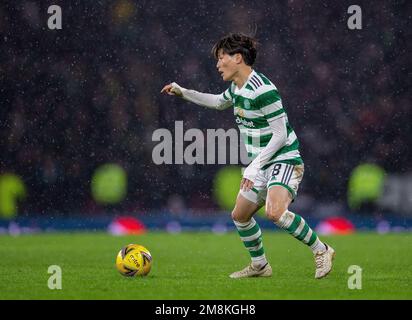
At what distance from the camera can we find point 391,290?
20.9 ft

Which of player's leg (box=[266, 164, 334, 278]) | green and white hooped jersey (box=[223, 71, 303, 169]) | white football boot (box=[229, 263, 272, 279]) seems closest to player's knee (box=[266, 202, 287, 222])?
player's leg (box=[266, 164, 334, 278])

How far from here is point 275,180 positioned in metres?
6.76

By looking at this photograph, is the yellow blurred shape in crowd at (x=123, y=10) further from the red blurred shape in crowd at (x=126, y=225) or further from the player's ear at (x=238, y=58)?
the player's ear at (x=238, y=58)

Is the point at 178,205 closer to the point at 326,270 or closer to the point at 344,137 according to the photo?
the point at 344,137

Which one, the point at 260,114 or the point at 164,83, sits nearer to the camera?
the point at 260,114

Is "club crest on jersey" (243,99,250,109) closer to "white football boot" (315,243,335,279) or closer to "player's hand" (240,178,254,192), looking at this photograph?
"player's hand" (240,178,254,192)

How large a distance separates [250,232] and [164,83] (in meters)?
5.85

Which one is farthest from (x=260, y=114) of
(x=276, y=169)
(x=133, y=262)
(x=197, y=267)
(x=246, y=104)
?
(x=197, y=267)

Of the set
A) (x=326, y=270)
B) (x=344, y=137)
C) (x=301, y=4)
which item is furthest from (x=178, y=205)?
(x=326, y=270)


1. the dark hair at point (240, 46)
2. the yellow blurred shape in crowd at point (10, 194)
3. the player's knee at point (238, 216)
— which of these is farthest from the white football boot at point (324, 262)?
the yellow blurred shape in crowd at point (10, 194)

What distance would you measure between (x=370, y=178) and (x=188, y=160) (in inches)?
96.7

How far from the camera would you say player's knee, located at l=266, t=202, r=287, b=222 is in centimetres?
664

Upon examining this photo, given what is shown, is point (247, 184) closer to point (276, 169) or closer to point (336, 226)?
point (276, 169)

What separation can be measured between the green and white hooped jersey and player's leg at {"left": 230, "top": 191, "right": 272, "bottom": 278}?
1.00ft
